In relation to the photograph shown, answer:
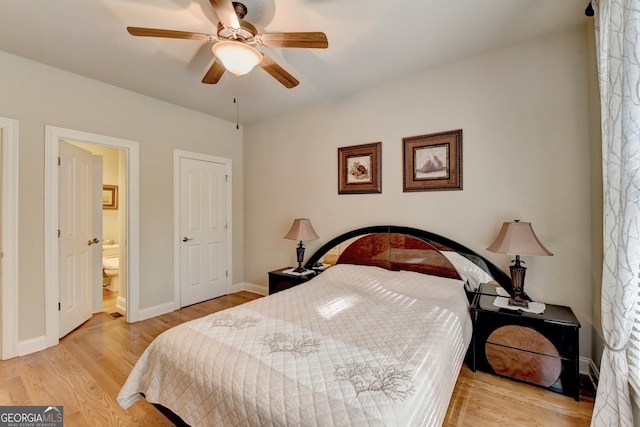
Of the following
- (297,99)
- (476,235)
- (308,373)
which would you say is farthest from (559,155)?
(297,99)

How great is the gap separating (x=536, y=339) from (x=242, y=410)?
1.97 meters

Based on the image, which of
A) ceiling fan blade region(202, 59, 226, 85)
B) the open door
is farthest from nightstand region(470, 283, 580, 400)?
the open door

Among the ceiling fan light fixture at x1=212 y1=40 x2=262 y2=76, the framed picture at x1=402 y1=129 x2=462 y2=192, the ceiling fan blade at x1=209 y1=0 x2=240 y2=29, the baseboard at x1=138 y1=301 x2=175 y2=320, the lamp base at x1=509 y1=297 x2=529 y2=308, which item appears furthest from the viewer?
the baseboard at x1=138 y1=301 x2=175 y2=320

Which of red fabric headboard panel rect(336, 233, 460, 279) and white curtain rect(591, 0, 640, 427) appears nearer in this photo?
white curtain rect(591, 0, 640, 427)

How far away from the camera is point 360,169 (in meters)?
3.16

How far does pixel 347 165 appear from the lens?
326cm

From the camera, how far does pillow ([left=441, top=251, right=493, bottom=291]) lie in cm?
242

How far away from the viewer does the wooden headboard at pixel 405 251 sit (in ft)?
8.12

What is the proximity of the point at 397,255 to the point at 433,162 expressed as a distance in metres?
0.98

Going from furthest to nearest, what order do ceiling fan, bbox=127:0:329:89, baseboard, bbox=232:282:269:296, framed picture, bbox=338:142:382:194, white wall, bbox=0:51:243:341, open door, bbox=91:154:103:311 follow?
baseboard, bbox=232:282:269:296 → open door, bbox=91:154:103:311 → framed picture, bbox=338:142:382:194 → white wall, bbox=0:51:243:341 → ceiling fan, bbox=127:0:329:89

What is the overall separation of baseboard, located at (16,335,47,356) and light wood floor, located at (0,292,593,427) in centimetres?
6

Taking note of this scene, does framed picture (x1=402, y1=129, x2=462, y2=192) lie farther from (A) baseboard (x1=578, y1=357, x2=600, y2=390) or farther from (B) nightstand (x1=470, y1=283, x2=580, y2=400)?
(A) baseboard (x1=578, y1=357, x2=600, y2=390)

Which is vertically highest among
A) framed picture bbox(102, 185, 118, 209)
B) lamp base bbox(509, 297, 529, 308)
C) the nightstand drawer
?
framed picture bbox(102, 185, 118, 209)

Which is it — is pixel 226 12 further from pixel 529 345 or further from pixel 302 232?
pixel 529 345
